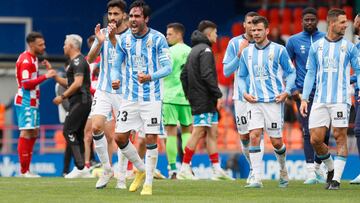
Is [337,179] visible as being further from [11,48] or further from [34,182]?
[11,48]

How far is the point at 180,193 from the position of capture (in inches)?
556

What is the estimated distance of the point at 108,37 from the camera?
14.7 metres

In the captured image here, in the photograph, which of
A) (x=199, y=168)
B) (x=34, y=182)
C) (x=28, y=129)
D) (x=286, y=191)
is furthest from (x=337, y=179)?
(x=199, y=168)

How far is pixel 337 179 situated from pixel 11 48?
20.4 meters

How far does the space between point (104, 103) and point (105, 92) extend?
16 cm

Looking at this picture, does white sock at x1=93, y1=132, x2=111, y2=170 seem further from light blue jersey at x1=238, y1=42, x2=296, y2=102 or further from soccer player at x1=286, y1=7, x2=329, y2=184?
soccer player at x1=286, y1=7, x2=329, y2=184

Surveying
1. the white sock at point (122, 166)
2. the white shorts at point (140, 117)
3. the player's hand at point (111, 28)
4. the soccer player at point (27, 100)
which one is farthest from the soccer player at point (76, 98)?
the white shorts at point (140, 117)

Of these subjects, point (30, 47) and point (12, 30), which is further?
point (12, 30)

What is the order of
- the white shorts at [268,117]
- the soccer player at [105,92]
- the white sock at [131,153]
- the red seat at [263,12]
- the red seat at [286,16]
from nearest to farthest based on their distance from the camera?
1. the white sock at [131,153]
2. the soccer player at [105,92]
3. the white shorts at [268,117]
4. the red seat at [286,16]
5. the red seat at [263,12]

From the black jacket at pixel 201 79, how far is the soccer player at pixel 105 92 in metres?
3.15

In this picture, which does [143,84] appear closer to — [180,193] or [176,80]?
[180,193]

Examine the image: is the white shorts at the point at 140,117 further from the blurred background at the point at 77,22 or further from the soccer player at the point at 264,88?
the blurred background at the point at 77,22

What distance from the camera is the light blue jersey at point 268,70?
1484cm

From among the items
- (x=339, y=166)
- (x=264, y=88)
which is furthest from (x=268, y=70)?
(x=339, y=166)
